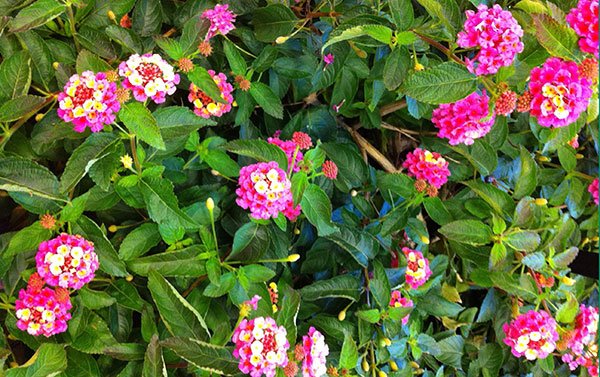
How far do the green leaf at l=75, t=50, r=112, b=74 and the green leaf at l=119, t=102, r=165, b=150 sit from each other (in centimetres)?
10

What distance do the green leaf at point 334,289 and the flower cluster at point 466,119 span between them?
1.03 feet

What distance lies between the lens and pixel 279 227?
108cm

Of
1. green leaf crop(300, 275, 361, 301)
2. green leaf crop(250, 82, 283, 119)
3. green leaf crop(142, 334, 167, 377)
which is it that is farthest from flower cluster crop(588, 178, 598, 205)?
green leaf crop(142, 334, 167, 377)

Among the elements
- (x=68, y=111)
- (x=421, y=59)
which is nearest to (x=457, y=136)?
(x=421, y=59)

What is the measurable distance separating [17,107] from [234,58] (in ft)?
1.17

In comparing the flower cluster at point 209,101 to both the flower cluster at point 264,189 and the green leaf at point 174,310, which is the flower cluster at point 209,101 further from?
the green leaf at point 174,310

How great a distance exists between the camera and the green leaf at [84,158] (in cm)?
91

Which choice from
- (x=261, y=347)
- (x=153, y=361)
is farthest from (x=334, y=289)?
(x=153, y=361)

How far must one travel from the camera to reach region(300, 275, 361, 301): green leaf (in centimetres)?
113

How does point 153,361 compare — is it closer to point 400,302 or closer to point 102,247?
point 102,247

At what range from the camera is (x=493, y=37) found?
3.22 ft

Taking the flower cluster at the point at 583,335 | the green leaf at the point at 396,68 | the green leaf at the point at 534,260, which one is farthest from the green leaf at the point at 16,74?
the flower cluster at the point at 583,335

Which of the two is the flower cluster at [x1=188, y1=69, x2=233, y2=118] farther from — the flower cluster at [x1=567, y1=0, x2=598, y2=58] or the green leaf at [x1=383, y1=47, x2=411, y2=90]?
the flower cluster at [x1=567, y1=0, x2=598, y2=58]

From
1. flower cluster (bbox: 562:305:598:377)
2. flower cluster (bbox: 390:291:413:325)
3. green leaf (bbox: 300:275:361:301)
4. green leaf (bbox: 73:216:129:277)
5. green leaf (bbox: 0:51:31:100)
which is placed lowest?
flower cluster (bbox: 562:305:598:377)
